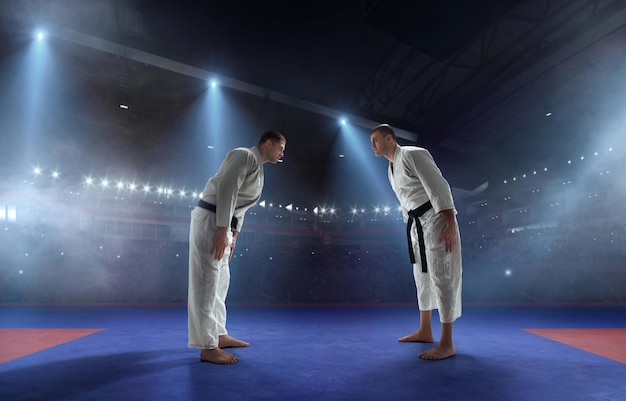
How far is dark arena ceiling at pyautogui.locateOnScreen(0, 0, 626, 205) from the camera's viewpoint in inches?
198

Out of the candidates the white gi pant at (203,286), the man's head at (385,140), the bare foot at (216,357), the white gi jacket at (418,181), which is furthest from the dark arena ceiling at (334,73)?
the bare foot at (216,357)

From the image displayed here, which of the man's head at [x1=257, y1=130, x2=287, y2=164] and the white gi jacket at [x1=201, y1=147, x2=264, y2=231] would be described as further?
the man's head at [x1=257, y1=130, x2=287, y2=164]

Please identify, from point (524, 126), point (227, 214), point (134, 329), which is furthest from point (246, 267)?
point (524, 126)

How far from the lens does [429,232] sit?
2.33m

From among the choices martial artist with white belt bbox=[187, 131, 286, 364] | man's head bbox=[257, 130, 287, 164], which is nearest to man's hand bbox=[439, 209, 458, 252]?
man's head bbox=[257, 130, 287, 164]

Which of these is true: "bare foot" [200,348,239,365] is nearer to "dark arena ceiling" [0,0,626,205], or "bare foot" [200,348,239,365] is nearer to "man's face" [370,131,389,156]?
"man's face" [370,131,389,156]

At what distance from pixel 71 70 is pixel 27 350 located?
222 inches

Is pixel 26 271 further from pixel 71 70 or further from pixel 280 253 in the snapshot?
pixel 280 253

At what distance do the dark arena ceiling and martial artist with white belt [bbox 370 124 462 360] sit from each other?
9.58 feet

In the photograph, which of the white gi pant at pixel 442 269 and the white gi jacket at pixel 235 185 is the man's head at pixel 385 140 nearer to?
the white gi pant at pixel 442 269

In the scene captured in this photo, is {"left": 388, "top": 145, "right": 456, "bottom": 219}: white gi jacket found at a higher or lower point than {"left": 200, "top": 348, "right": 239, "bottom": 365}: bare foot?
higher

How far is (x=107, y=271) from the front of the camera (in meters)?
6.39

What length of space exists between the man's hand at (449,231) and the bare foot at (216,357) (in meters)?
1.36

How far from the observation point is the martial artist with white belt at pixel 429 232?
7.22 feet
